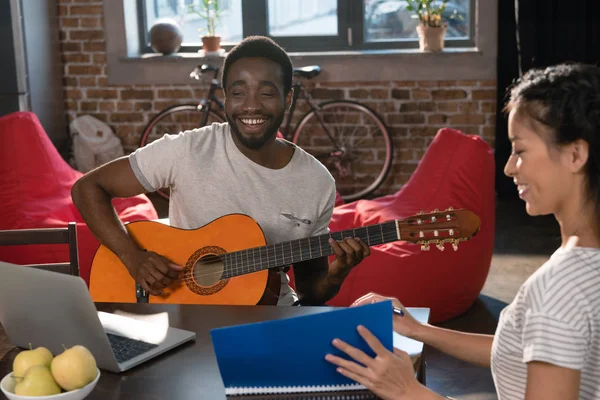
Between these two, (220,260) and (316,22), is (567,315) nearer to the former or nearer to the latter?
(220,260)

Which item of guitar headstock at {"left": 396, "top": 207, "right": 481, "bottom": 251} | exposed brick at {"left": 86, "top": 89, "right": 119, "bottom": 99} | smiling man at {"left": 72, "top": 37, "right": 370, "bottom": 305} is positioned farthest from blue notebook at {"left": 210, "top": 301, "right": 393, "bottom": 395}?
exposed brick at {"left": 86, "top": 89, "right": 119, "bottom": 99}

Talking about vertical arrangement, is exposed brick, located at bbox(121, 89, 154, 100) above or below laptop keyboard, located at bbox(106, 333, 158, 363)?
above

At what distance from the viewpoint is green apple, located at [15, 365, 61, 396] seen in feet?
4.14

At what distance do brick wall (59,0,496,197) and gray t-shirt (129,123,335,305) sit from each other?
360cm

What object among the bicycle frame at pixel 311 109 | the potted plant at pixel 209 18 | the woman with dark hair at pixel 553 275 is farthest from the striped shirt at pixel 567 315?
the potted plant at pixel 209 18

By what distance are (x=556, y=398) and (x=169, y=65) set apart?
5043 millimetres

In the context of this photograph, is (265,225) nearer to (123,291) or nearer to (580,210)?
(123,291)

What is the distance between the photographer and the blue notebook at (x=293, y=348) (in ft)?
4.13

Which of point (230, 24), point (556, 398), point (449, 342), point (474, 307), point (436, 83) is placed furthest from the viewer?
point (230, 24)

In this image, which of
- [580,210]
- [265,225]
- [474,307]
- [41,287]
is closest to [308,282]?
[265,225]

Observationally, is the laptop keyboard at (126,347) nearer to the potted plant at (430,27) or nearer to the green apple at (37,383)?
the green apple at (37,383)

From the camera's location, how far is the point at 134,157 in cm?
223

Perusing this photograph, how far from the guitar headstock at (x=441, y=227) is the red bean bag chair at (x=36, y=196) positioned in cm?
176

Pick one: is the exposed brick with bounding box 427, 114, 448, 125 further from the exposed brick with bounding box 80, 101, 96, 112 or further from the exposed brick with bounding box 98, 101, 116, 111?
the exposed brick with bounding box 80, 101, 96, 112
